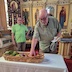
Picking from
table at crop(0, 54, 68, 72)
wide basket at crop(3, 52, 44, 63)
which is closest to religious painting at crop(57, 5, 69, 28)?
table at crop(0, 54, 68, 72)

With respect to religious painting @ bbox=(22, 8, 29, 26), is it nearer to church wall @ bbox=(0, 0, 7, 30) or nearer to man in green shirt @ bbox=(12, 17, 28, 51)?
church wall @ bbox=(0, 0, 7, 30)

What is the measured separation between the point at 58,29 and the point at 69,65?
56.8 inches

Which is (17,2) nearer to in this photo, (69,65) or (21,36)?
(21,36)

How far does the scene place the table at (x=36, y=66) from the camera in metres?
1.30

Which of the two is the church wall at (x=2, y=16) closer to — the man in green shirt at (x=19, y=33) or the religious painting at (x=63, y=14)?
the man in green shirt at (x=19, y=33)

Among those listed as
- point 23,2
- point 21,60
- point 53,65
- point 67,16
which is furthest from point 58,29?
point 23,2

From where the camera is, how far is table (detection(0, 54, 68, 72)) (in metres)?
1.30

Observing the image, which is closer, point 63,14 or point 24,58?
point 24,58

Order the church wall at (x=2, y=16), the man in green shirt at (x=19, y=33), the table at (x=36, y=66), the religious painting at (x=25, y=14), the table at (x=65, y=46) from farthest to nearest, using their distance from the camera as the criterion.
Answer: the religious painting at (x=25, y=14) < the church wall at (x=2, y=16) < the table at (x=65, y=46) < the man in green shirt at (x=19, y=33) < the table at (x=36, y=66)

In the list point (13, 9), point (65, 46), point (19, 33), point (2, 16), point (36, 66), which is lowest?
point (65, 46)

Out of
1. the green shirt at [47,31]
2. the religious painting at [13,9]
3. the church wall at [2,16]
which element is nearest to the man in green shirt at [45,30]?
the green shirt at [47,31]

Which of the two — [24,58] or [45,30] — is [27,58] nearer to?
[24,58]

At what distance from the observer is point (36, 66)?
1355 mm

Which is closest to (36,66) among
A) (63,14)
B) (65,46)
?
(65,46)
